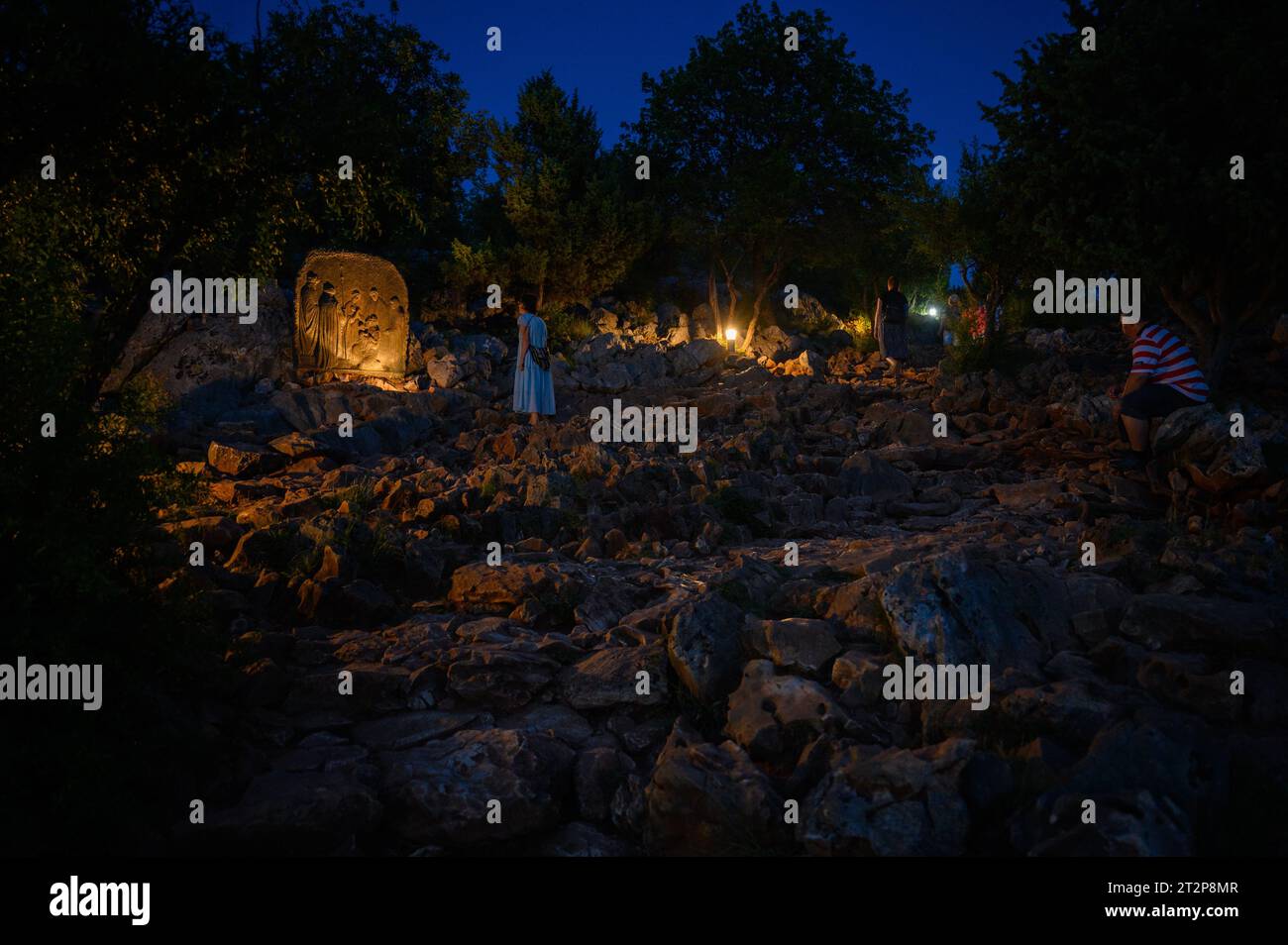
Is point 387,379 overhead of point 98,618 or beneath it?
overhead

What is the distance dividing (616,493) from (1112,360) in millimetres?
13012

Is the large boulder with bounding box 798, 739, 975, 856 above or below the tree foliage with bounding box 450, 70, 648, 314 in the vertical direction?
below

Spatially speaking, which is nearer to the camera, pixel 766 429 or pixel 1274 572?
pixel 1274 572

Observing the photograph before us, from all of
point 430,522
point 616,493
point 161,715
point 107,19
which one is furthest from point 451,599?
point 107,19

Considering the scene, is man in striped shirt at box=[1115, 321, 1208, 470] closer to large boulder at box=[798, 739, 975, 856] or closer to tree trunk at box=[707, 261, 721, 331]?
large boulder at box=[798, 739, 975, 856]

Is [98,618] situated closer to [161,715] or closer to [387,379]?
[161,715]

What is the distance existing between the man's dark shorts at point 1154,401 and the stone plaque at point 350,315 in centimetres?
1597

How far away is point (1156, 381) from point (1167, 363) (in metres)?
0.26

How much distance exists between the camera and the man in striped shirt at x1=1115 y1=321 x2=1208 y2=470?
9.50 meters

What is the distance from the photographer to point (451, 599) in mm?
7082

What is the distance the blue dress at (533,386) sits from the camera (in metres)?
15.5

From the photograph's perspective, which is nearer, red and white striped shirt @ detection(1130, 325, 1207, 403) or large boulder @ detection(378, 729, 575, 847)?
large boulder @ detection(378, 729, 575, 847)

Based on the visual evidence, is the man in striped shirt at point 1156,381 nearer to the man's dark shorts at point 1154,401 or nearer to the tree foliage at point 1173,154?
the man's dark shorts at point 1154,401

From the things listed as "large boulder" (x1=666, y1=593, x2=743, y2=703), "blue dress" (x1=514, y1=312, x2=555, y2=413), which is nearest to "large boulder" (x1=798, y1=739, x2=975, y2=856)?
"large boulder" (x1=666, y1=593, x2=743, y2=703)
